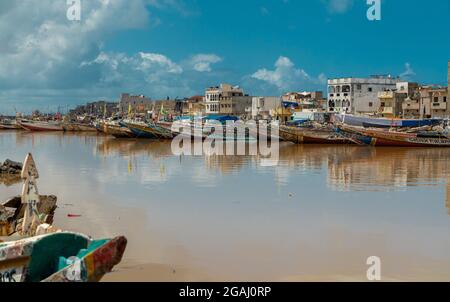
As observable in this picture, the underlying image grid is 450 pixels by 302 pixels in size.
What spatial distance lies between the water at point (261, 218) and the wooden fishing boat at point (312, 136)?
20371 mm

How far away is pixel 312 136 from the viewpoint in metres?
49.4

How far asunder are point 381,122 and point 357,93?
52.4 feet

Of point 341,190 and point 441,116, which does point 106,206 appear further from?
point 441,116

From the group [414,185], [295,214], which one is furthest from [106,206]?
[414,185]

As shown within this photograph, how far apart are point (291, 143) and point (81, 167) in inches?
1033

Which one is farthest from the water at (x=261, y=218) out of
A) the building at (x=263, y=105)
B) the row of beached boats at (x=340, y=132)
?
the building at (x=263, y=105)

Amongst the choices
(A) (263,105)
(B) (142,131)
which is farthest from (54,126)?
(A) (263,105)

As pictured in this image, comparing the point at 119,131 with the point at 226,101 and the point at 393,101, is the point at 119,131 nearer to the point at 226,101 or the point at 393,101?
the point at 226,101

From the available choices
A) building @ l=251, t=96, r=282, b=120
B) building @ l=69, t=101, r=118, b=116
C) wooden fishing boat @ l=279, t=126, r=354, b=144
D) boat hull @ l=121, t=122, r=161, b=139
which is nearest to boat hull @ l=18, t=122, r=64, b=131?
boat hull @ l=121, t=122, r=161, b=139

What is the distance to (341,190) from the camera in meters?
20.0

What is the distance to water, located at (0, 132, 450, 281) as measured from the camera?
10008 mm

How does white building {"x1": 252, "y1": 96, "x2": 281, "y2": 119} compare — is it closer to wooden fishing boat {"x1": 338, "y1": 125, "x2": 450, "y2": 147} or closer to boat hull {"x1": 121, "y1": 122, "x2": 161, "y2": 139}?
boat hull {"x1": 121, "y1": 122, "x2": 161, "y2": 139}

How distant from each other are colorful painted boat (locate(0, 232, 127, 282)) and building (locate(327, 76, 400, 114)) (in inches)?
2463

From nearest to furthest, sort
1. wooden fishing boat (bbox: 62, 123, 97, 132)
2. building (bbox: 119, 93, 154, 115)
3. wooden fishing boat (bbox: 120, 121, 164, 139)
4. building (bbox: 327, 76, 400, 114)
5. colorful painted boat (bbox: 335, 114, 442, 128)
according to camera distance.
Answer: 1. colorful painted boat (bbox: 335, 114, 442, 128)
2. wooden fishing boat (bbox: 120, 121, 164, 139)
3. building (bbox: 327, 76, 400, 114)
4. wooden fishing boat (bbox: 62, 123, 97, 132)
5. building (bbox: 119, 93, 154, 115)
